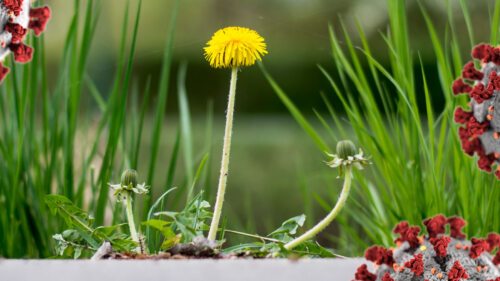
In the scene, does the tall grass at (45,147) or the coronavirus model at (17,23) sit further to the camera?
the tall grass at (45,147)

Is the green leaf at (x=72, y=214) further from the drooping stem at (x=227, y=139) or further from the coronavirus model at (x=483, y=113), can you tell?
the coronavirus model at (x=483, y=113)

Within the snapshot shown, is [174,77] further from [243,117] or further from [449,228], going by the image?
[449,228]

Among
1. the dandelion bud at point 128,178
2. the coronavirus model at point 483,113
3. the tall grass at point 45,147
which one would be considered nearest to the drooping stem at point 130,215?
the dandelion bud at point 128,178

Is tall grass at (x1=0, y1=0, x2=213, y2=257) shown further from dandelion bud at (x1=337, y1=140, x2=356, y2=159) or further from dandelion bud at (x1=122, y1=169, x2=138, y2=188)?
dandelion bud at (x1=337, y1=140, x2=356, y2=159)

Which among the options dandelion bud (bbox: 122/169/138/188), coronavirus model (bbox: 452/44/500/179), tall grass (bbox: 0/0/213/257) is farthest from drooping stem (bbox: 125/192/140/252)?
coronavirus model (bbox: 452/44/500/179)

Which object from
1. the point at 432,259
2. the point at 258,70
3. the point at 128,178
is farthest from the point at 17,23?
the point at 258,70

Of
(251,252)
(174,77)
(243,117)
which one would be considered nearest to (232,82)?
(251,252)

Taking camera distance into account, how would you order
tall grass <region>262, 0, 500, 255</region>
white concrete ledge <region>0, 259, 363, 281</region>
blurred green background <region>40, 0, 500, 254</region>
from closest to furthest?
white concrete ledge <region>0, 259, 363, 281</region>
tall grass <region>262, 0, 500, 255</region>
blurred green background <region>40, 0, 500, 254</region>
